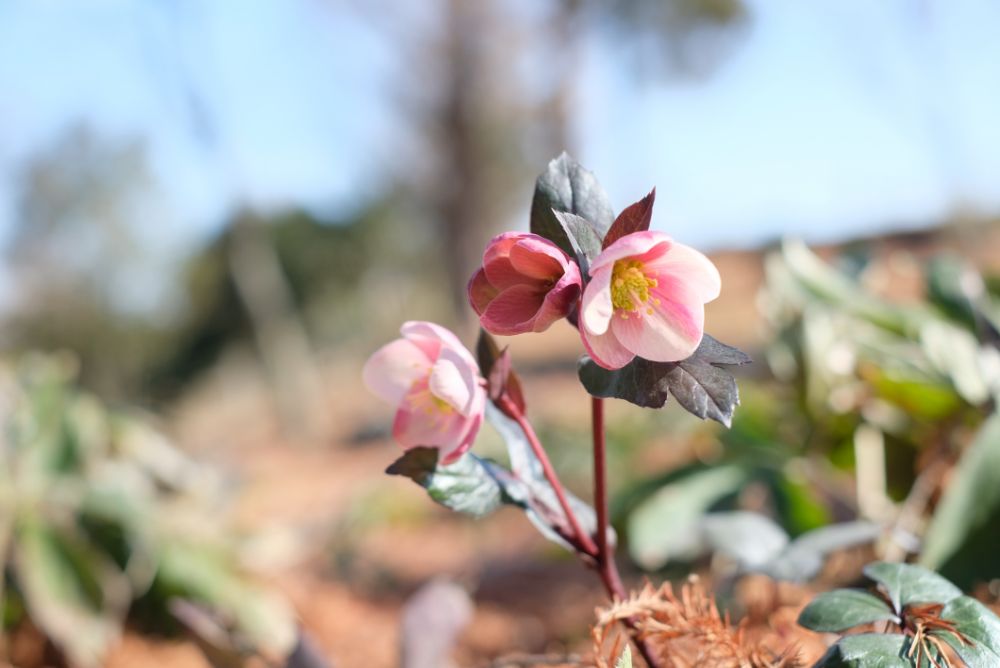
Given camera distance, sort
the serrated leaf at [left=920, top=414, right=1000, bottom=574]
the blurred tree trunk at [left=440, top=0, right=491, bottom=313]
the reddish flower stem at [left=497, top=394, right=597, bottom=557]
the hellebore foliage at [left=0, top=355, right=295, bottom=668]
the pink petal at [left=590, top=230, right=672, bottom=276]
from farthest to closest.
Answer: the blurred tree trunk at [left=440, top=0, right=491, bottom=313], the hellebore foliage at [left=0, top=355, right=295, bottom=668], the serrated leaf at [left=920, top=414, right=1000, bottom=574], the reddish flower stem at [left=497, top=394, right=597, bottom=557], the pink petal at [left=590, top=230, right=672, bottom=276]

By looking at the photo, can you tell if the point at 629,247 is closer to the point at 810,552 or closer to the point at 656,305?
the point at 656,305

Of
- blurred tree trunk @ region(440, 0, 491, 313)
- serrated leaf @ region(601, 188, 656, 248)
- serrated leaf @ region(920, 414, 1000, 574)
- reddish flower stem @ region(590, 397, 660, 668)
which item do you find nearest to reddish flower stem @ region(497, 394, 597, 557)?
reddish flower stem @ region(590, 397, 660, 668)

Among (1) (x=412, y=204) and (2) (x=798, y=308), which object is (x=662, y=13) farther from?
(2) (x=798, y=308)

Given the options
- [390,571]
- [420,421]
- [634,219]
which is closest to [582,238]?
[634,219]

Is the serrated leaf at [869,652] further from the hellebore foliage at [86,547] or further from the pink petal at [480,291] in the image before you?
the hellebore foliage at [86,547]

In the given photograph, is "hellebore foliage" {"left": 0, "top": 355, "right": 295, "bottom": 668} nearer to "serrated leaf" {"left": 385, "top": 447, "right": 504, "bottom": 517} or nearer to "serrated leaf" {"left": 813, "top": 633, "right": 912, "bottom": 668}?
"serrated leaf" {"left": 385, "top": 447, "right": 504, "bottom": 517}

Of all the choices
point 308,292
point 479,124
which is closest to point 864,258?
point 479,124
